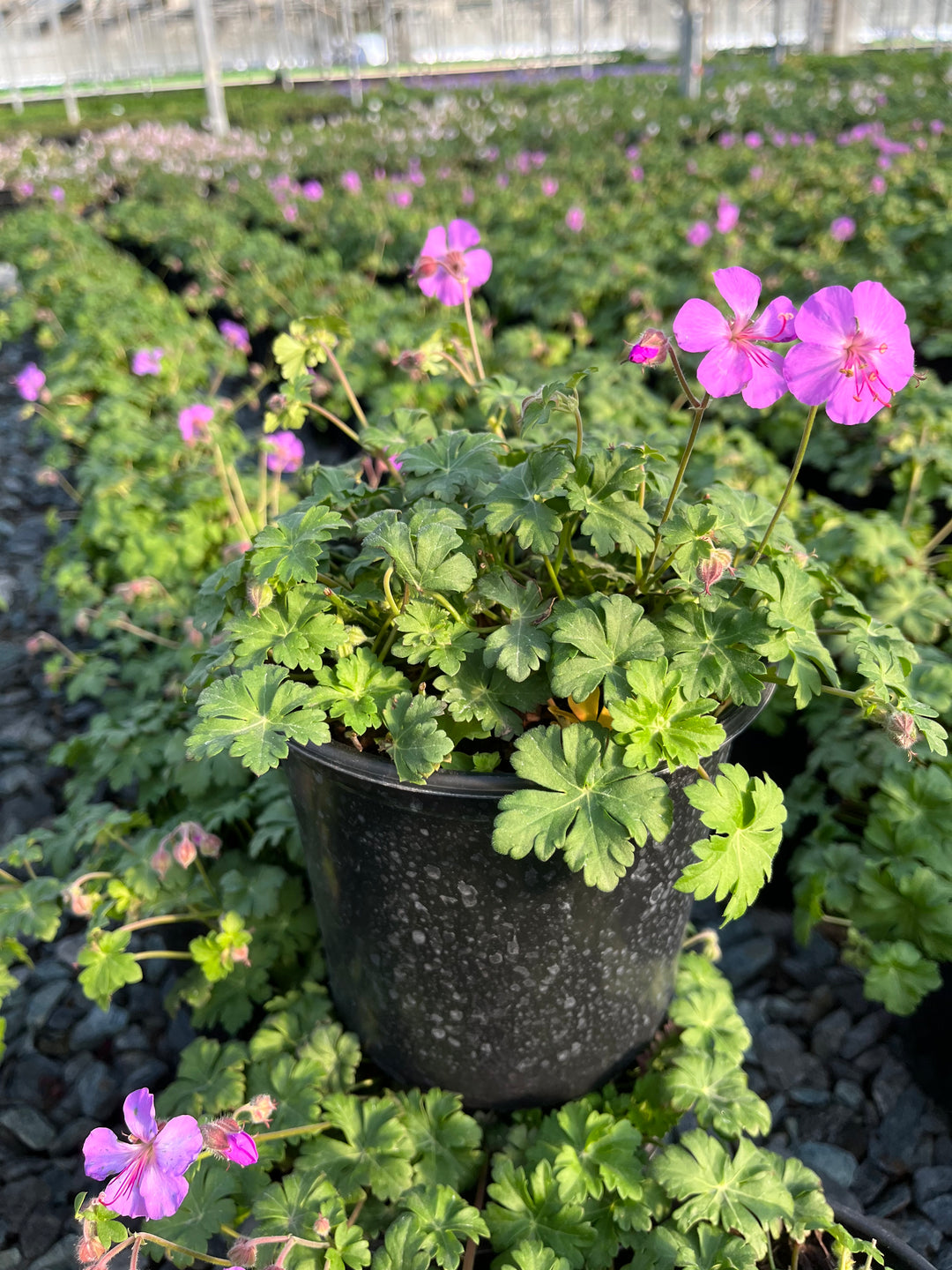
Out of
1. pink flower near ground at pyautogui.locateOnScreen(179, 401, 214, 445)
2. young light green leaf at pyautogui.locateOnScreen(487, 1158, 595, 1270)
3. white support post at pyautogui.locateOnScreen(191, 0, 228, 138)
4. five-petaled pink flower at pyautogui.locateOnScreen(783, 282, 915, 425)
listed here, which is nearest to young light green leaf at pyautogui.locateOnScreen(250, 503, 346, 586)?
five-petaled pink flower at pyautogui.locateOnScreen(783, 282, 915, 425)

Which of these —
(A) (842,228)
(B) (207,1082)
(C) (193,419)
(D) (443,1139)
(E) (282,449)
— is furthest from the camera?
(A) (842,228)

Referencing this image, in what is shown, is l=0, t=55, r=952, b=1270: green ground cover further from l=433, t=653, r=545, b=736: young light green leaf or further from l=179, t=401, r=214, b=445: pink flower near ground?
l=433, t=653, r=545, b=736: young light green leaf

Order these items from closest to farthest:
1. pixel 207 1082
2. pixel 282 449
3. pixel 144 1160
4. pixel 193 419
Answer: pixel 144 1160 < pixel 207 1082 < pixel 282 449 < pixel 193 419

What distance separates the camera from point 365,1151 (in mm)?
1380

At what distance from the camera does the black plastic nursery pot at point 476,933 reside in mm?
1189

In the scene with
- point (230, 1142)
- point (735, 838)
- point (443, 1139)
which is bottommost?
point (443, 1139)

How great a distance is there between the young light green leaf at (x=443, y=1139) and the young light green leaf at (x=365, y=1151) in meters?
0.03

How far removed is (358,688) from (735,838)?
0.50 m

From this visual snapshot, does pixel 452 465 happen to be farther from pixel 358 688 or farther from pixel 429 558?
pixel 358 688

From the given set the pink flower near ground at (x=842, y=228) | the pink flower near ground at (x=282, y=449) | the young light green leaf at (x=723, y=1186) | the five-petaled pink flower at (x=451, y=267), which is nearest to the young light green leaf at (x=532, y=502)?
the five-petaled pink flower at (x=451, y=267)

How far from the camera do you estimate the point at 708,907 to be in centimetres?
210

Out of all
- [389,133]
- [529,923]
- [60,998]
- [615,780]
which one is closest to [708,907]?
[529,923]

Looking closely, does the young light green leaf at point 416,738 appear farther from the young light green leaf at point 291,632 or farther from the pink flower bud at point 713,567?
the pink flower bud at point 713,567

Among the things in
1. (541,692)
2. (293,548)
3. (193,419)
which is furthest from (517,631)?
(193,419)
